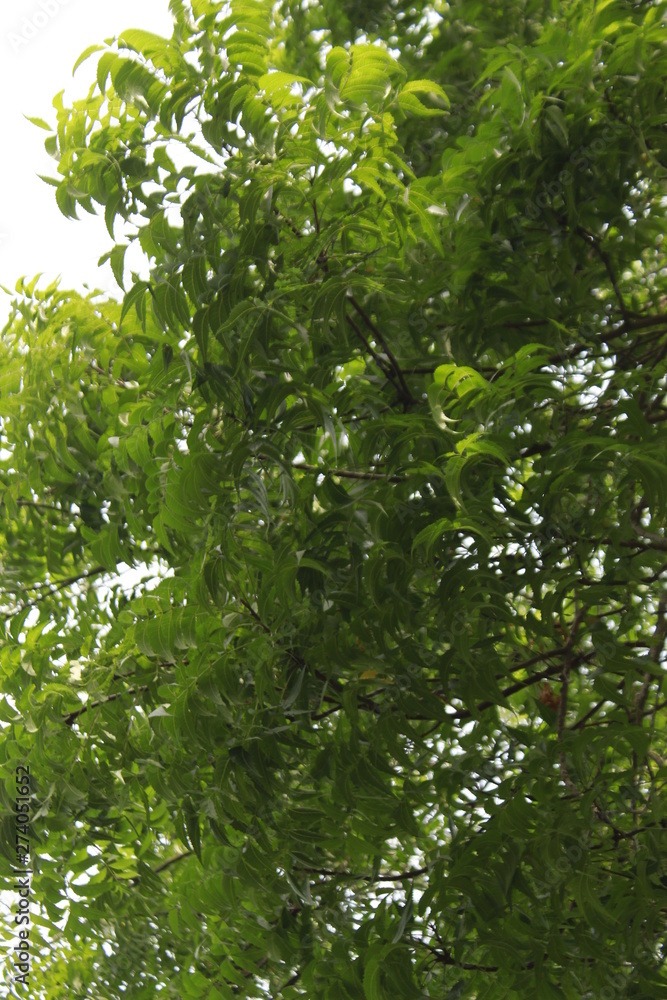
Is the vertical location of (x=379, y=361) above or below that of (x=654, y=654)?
above

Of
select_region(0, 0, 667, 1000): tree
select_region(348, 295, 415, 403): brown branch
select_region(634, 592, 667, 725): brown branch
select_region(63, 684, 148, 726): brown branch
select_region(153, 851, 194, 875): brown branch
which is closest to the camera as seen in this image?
select_region(0, 0, 667, 1000): tree

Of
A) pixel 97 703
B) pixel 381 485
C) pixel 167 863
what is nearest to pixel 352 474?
pixel 381 485

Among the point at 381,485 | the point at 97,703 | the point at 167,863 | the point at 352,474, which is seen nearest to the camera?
the point at 381,485

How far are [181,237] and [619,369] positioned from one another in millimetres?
759

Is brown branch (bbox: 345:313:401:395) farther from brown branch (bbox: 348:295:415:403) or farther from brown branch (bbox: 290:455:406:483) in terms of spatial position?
brown branch (bbox: 290:455:406:483)

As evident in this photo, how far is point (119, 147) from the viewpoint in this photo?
1314 millimetres

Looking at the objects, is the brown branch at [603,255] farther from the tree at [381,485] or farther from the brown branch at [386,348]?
the brown branch at [386,348]

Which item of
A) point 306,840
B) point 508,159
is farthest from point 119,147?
point 306,840

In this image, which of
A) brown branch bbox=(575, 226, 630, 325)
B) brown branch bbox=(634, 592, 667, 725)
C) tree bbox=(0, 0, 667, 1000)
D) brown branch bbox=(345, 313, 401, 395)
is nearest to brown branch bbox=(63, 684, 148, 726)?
tree bbox=(0, 0, 667, 1000)

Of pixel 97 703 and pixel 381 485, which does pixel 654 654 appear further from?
pixel 97 703

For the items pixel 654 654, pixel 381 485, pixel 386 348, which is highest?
pixel 386 348

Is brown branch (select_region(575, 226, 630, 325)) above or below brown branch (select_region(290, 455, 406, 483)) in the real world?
above

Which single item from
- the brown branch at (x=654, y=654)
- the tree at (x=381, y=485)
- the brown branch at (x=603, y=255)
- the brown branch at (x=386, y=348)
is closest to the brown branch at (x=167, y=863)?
the tree at (x=381, y=485)

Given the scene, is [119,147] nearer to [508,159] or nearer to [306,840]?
[508,159]
